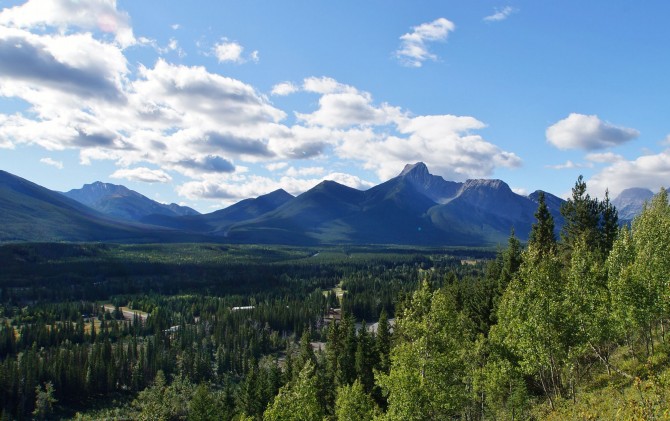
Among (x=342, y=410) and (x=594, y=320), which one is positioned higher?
(x=594, y=320)

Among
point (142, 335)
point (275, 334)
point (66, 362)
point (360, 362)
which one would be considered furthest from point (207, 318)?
point (360, 362)

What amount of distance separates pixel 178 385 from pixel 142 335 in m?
71.8

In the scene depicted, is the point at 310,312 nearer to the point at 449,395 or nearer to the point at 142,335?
the point at 142,335

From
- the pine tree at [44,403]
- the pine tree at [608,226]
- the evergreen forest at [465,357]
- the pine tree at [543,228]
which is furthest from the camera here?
the pine tree at [44,403]

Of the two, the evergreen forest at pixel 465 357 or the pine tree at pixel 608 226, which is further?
the pine tree at pixel 608 226

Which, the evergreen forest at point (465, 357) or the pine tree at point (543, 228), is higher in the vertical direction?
the pine tree at point (543, 228)

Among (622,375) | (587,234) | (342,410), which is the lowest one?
(342,410)

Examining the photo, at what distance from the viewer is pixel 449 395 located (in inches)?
1391

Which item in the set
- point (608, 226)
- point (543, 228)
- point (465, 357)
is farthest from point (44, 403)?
point (608, 226)

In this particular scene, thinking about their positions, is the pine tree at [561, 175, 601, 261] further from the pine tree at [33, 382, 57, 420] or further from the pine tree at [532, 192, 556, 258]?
the pine tree at [33, 382, 57, 420]

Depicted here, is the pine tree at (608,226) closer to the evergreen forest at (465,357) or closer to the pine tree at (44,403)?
the evergreen forest at (465,357)

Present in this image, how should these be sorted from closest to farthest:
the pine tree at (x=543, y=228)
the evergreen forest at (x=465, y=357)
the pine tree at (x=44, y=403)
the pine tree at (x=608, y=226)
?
the evergreen forest at (x=465, y=357)
the pine tree at (x=543, y=228)
the pine tree at (x=608, y=226)
the pine tree at (x=44, y=403)

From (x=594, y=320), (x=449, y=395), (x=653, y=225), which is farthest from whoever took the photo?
(x=653, y=225)

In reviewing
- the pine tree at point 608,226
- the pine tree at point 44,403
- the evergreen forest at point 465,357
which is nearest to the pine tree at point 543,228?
the evergreen forest at point 465,357
